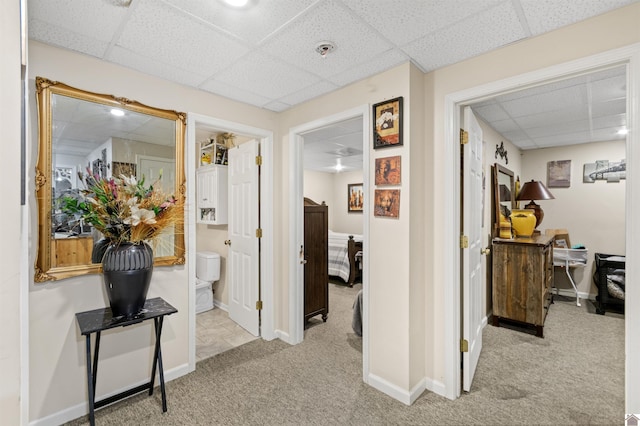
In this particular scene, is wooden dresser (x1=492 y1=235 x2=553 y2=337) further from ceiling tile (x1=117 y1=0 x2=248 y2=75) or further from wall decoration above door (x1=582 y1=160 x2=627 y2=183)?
ceiling tile (x1=117 y1=0 x2=248 y2=75)

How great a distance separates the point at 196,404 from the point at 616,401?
2.94 metres

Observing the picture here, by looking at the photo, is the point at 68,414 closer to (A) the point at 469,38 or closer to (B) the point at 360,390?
(B) the point at 360,390

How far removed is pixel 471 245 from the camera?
7.72ft

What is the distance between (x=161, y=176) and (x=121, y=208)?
55 cm

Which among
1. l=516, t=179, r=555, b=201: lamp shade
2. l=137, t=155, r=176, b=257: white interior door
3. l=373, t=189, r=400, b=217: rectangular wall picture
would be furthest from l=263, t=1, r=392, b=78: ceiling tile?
l=516, t=179, r=555, b=201: lamp shade

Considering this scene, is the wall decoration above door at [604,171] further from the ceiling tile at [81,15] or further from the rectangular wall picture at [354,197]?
the ceiling tile at [81,15]

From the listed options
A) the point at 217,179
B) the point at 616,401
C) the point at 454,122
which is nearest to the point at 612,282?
the point at 616,401

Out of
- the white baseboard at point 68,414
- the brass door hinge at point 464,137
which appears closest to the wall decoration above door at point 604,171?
the brass door hinge at point 464,137

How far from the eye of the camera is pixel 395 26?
5.52ft

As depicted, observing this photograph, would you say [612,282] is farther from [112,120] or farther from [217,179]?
[112,120]

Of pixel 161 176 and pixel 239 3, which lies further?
pixel 161 176

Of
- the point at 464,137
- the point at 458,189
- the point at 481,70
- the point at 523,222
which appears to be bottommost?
the point at 523,222

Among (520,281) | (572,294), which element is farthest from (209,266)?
(572,294)

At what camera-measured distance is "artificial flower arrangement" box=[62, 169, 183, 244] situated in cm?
185
